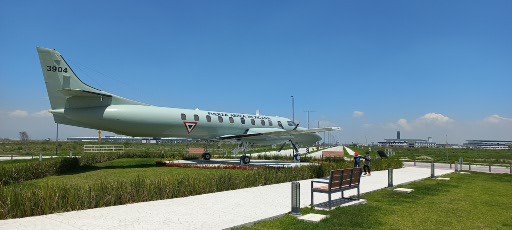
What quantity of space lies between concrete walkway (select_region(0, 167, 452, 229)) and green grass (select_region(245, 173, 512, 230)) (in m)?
1.14

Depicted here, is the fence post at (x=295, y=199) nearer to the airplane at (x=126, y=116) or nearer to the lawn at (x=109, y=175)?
the lawn at (x=109, y=175)

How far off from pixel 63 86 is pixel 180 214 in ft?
59.1

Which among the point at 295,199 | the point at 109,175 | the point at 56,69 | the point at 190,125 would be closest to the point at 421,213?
the point at 295,199

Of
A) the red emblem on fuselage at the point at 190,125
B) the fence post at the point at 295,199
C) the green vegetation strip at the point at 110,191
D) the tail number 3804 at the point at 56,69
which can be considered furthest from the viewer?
the red emblem on fuselage at the point at 190,125

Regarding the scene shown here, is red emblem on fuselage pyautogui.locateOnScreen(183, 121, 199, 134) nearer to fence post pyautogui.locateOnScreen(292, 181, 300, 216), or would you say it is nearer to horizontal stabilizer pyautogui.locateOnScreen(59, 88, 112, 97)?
horizontal stabilizer pyautogui.locateOnScreen(59, 88, 112, 97)

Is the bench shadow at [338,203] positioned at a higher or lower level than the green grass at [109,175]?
higher

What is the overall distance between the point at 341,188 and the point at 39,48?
67.2 ft

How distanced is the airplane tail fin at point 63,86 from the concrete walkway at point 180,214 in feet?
47.0

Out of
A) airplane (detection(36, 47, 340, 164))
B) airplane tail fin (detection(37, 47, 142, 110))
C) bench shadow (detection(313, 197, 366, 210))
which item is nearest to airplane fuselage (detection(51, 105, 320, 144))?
airplane (detection(36, 47, 340, 164))

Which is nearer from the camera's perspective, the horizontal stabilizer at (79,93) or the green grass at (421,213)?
the green grass at (421,213)

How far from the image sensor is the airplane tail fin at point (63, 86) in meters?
24.2

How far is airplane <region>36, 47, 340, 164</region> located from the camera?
24766mm

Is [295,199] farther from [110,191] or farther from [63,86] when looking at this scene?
[63,86]

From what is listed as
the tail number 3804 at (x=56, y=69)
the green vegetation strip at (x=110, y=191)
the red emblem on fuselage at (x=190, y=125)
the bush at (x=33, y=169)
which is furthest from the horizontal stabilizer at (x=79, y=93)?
the red emblem on fuselage at (x=190, y=125)
